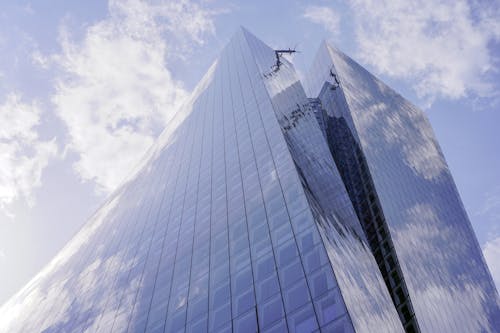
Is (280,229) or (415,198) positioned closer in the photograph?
(280,229)

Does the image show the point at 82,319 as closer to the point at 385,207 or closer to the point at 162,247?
the point at 162,247

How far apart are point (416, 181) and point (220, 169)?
4477cm

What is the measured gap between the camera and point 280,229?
1470 inches

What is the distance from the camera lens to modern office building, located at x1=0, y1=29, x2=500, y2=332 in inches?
1291

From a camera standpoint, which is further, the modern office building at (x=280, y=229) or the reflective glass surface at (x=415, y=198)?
the reflective glass surface at (x=415, y=198)

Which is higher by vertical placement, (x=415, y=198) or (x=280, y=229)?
(x=280, y=229)

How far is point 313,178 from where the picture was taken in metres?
53.9

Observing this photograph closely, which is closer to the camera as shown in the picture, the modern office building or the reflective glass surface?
the modern office building

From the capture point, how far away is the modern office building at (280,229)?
3278 centimetres

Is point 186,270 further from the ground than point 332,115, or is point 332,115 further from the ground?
point 186,270

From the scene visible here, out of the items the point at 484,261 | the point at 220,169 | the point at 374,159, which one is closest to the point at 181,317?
the point at 220,169

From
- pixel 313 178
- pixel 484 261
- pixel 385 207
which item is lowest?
pixel 484 261

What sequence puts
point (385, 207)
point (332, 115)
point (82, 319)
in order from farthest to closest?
1. point (332, 115)
2. point (385, 207)
3. point (82, 319)

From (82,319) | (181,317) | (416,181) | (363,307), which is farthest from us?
(416,181)
